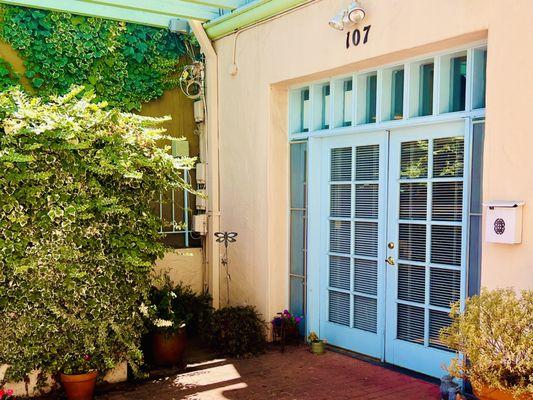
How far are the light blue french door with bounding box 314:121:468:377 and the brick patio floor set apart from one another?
11.7 inches

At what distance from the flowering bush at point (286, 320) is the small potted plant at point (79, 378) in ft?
6.70

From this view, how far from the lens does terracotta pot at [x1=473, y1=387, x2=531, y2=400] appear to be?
3.23m

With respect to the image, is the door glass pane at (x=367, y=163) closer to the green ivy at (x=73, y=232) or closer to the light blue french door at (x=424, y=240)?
the light blue french door at (x=424, y=240)

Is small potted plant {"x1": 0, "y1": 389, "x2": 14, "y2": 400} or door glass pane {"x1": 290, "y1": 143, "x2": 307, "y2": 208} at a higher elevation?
door glass pane {"x1": 290, "y1": 143, "x2": 307, "y2": 208}

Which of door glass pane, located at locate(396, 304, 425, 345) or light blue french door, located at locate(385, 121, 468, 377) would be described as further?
door glass pane, located at locate(396, 304, 425, 345)

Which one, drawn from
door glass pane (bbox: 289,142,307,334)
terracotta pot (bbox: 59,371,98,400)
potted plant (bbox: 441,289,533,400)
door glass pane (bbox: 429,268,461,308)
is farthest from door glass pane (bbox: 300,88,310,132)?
terracotta pot (bbox: 59,371,98,400)

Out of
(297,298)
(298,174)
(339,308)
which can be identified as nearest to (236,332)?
(297,298)

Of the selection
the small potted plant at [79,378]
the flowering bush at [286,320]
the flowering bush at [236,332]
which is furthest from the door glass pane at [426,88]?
the small potted plant at [79,378]

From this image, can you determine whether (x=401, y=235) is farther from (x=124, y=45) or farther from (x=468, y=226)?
(x=124, y=45)

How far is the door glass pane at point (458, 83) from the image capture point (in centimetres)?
461

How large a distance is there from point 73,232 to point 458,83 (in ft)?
11.2

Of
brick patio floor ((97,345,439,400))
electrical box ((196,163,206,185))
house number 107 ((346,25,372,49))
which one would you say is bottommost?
brick patio floor ((97,345,439,400))

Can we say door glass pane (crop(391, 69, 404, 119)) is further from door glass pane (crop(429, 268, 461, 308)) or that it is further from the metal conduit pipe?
the metal conduit pipe

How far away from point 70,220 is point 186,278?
2765 millimetres
